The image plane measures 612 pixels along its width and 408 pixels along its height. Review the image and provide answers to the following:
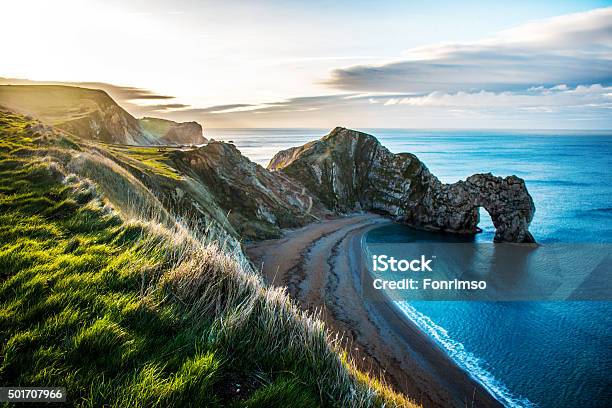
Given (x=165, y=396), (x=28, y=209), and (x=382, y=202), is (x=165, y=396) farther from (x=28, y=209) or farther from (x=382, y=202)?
(x=382, y=202)

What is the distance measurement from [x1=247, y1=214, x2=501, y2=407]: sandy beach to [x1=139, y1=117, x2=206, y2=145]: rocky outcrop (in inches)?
3953

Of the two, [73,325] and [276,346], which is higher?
[73,325]

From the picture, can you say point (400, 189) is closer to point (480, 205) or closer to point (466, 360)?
point (480, 205)

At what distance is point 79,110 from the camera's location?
74.8 m

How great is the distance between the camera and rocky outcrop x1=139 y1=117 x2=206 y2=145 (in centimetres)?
13812

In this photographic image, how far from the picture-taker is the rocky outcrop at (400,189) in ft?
197

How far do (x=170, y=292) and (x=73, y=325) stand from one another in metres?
1.50

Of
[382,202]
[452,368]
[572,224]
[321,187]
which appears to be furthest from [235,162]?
[572,224]

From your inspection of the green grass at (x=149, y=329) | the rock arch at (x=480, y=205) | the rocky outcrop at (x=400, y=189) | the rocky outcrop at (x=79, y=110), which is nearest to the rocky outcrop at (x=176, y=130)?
the rocky outcrop at (x=79, y=110)

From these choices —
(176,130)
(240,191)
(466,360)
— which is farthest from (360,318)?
(176,130)

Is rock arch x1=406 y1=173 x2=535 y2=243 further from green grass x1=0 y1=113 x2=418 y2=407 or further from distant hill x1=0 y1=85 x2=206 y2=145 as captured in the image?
distant hill x1=0 y1=85 x2=206 y2=145

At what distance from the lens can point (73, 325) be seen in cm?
397

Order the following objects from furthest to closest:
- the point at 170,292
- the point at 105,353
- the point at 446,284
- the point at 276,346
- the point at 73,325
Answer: the point at 446,284
the point at 170,292
the point at 276,346
the point at 73,325
the point at 105,353

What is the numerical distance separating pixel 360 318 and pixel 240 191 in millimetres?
29991
